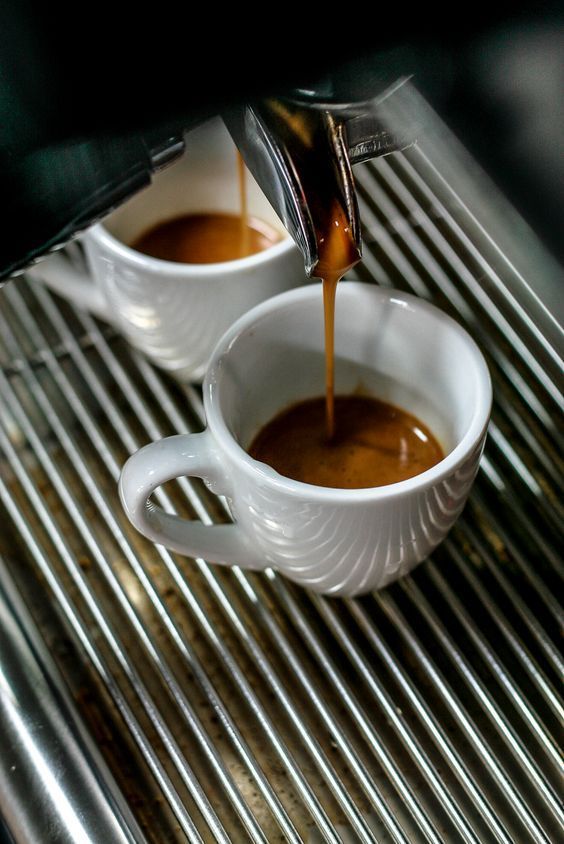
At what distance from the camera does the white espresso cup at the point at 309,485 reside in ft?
1.33

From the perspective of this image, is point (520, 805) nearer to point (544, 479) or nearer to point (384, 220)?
point (544, 479)

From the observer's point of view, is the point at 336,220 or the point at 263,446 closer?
the point at 336,220

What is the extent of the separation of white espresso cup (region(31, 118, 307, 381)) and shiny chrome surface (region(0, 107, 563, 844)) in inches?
1.6

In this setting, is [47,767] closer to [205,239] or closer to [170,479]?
[170,479]

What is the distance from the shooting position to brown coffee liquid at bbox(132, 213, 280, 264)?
640mm

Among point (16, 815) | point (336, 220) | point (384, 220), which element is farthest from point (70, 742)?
point (384, 220)

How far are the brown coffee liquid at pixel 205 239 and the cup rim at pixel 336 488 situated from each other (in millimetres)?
180

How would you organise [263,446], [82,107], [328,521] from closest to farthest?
[82,107] → [328,521] → [263,446]

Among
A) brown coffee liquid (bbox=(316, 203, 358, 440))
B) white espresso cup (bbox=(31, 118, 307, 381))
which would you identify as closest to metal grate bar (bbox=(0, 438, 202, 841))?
white espresso cup (bbox=(31, 118, 307, 381))

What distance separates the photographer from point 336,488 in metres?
0.44

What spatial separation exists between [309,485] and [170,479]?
73mm

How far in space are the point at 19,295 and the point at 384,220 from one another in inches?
10.3

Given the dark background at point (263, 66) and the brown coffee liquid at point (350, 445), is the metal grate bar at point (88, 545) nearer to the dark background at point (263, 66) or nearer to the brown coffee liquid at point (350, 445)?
the brown coffee liquid at point (350, 445)

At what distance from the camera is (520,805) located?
417 mm
